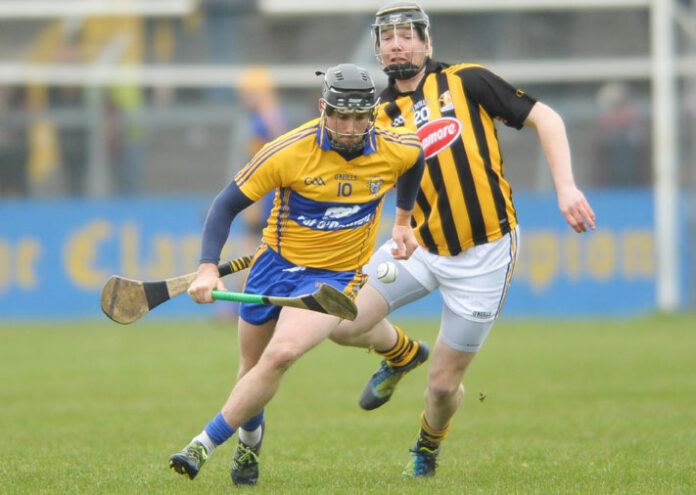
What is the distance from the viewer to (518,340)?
39.1 feet

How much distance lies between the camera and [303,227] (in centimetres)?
533

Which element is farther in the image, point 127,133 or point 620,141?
point 127,133

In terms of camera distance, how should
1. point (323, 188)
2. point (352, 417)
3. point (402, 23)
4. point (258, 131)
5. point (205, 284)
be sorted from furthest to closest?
point (258, 131), point (352, 417), point (402, 23), point (323, 188), point (205, 284)

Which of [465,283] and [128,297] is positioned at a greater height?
[128,297]

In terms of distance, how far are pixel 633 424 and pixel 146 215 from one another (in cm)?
A: 880

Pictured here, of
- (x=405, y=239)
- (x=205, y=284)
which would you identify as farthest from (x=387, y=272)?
(x=205, y=284)

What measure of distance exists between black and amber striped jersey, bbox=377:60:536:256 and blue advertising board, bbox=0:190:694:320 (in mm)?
8538

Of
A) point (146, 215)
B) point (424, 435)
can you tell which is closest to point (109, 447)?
point (424, 435)

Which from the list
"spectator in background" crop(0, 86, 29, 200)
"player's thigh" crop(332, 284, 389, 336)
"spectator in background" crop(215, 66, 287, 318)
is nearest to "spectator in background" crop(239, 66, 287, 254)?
"spectator in background" crop(215, 66, 287, 318)

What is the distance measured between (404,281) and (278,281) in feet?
2.61

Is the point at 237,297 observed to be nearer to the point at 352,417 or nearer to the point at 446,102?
the point at 446,102

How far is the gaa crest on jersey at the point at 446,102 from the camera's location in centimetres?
571

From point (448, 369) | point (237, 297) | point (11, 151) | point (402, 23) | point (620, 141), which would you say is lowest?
point (620, 141)

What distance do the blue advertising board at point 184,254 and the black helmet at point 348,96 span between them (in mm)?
9199
